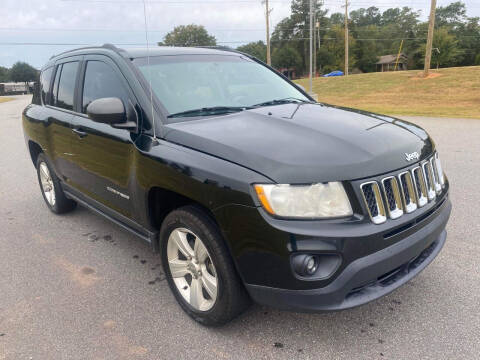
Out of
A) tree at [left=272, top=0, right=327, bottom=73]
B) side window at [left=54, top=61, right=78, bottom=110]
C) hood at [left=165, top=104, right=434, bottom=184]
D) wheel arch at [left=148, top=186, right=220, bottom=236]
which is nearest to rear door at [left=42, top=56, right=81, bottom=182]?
side window at [left=54, top=61, right=78, bottom=110]

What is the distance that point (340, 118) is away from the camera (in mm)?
2910

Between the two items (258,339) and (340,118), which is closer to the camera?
(258,339)

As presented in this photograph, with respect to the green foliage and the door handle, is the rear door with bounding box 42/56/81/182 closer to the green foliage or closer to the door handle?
the door handle

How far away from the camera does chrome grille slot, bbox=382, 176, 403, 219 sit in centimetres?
223

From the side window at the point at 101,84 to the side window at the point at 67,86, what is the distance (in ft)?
1.05

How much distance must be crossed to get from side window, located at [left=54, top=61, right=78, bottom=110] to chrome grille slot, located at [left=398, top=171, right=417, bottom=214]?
10.4 feet

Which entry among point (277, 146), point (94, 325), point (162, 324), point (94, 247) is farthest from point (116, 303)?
point (277, 146)

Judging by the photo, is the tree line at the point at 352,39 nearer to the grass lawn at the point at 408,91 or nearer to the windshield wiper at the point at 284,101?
the grass lawn at the point at 408,91

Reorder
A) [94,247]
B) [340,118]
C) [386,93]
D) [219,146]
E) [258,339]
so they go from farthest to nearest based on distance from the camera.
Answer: [386,93]
[94,247]
[340,118]
[258,339]
[219,146]

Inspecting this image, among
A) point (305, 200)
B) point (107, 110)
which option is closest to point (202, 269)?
point (305, 200)

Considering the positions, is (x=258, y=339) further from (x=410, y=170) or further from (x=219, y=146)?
(x=410, y=170)

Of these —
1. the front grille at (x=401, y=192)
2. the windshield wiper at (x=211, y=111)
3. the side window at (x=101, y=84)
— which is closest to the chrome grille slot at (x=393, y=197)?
the front grille at (x=401, y=192)

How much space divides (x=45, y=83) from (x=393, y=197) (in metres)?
4.26

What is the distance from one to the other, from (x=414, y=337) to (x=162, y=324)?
5.39 ft
